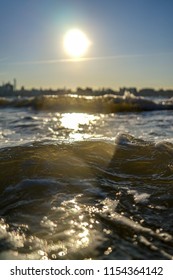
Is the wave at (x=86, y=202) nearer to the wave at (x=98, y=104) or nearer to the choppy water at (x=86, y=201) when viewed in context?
the choppy water at (x=86, y=201)

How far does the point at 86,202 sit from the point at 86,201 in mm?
28

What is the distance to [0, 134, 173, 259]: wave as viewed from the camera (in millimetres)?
2705

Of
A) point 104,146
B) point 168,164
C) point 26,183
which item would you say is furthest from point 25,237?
point 104,146

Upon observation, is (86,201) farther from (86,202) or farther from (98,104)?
(98,104)

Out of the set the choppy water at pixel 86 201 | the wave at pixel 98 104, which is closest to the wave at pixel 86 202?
the choppy water at pixel 86 201

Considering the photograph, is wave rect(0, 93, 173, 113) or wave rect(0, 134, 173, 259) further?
wave rect(0, 93, 173, 113)

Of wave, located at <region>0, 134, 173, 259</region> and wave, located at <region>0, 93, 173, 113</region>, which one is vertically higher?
wave, located at <region>0, 93, 173, 113</region>

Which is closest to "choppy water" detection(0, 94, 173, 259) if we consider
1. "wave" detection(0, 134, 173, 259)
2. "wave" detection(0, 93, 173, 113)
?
"wave" detection(0, 134, 173, 259)

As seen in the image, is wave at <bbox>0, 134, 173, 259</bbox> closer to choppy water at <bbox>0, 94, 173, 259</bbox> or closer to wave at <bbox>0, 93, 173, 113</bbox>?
choppy water at <bbox>0, 94, 173, 259</bbox>

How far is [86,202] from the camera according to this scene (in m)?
3.56

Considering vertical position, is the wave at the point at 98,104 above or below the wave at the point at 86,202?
above

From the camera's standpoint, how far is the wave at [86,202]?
8.87 ft

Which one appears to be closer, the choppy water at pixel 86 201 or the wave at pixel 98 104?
the choppy water at pixel 86 201

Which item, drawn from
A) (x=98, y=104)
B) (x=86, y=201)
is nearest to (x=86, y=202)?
(x=86, y=201)
